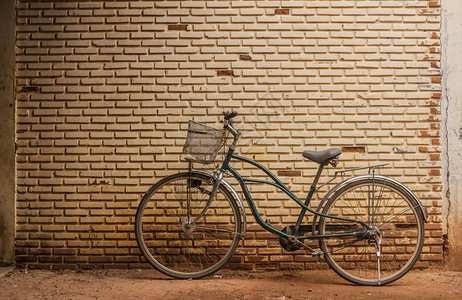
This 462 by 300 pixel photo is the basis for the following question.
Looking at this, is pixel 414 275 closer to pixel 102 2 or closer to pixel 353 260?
pixel 353 260

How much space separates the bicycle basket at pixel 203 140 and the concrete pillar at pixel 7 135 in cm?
200

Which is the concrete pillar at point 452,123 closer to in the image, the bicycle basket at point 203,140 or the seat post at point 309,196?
the seat post at point 309,196

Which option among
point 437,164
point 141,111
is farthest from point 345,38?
Result: point 141,111

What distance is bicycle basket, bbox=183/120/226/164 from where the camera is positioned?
448 centimetres

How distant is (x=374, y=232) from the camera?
15.1 feet

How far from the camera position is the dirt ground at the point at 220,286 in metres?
4.32

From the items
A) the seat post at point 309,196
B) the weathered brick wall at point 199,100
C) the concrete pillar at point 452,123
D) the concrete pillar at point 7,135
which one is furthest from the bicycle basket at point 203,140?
the concrete pillar at point 452,123

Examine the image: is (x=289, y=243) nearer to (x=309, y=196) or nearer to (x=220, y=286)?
(x=309, y=196)

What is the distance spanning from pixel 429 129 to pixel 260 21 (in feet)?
6.68

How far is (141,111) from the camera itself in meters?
5.23

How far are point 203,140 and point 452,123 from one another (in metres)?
2.59

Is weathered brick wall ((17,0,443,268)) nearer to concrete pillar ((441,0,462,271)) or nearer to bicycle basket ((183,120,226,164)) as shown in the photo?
concrete pillar ((441,0,462,271))

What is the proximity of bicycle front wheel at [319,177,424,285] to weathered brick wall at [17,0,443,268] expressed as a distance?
0.31 meters

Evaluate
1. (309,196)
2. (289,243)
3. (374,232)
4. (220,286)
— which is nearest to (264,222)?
(289,243)
